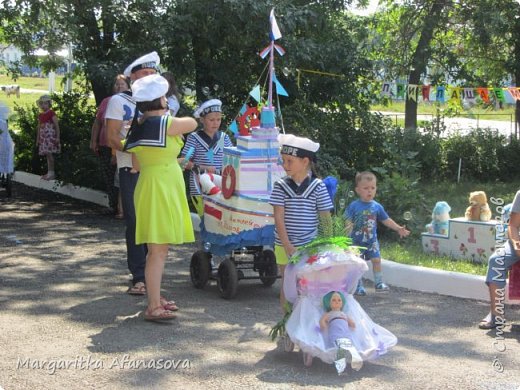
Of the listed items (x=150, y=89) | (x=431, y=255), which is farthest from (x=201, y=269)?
(x=431, y=255)

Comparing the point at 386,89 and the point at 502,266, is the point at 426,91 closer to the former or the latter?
the point at 386,89

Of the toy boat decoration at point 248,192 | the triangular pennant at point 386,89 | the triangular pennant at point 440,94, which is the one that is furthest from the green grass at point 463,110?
the toy boat decoration at point 248,192

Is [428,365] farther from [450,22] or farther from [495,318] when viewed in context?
[450,22]

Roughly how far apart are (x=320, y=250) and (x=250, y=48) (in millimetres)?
7988

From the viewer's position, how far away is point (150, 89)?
6.34m

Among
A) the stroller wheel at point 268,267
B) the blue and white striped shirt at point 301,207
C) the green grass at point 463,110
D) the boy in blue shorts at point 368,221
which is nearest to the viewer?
the blue and white striped shirt at point 301,207

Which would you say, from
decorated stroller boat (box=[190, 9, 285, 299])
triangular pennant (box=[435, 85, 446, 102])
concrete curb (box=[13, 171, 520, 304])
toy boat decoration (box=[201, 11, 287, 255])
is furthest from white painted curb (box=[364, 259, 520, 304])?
triangular pennant (box=[435, 85, 446, 102])

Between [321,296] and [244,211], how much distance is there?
1.75 meters

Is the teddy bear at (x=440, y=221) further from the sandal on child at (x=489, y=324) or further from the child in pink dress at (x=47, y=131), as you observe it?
the child in pink dress at (x=47, y=131)

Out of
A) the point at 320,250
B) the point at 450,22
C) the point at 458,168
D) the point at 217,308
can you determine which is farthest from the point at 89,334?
the point at 450,22

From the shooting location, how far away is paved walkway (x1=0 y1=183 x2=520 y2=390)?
17.1 feet

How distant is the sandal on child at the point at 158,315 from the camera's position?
6422mm

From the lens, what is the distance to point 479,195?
8.61 meters

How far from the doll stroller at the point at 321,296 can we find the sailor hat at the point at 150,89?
63.8 inches
